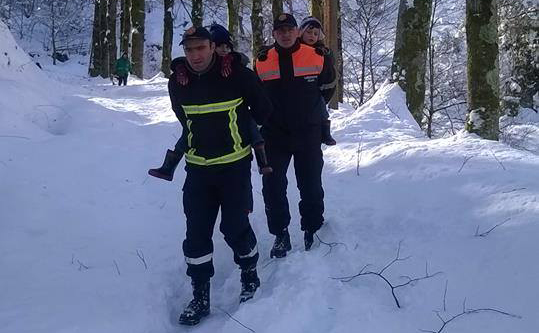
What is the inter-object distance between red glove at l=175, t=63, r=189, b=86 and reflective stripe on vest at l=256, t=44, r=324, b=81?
883 mm

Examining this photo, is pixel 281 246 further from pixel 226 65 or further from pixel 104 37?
pixel 104 37

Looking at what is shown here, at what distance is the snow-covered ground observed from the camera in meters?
3.20

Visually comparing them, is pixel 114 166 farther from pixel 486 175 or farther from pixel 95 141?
pixel 486 175

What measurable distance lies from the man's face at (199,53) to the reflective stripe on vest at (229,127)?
0.84 feet

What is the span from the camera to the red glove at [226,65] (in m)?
3.38

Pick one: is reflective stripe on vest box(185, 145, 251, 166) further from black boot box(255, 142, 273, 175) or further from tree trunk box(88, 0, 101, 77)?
tree trunk box(88, 0, 101, 77)

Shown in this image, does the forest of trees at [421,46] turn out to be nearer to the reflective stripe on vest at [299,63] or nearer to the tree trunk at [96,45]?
the tree trunk at [96,45]

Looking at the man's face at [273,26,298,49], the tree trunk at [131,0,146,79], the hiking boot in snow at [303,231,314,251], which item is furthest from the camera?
the tree trunk at [131,0,146,79]

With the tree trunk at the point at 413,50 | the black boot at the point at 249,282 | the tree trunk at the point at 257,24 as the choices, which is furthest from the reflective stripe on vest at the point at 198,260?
the tree trunk at the point at 257,24

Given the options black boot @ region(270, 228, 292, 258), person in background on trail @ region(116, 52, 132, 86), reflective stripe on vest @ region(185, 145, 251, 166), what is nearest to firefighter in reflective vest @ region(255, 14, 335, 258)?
black boot @ region(270, 228, 292, 258)

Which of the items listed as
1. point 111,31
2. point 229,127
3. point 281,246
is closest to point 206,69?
point 229,127

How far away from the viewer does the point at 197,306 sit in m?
3.50

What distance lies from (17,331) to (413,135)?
501 centimetres

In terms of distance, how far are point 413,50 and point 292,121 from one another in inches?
172
